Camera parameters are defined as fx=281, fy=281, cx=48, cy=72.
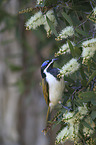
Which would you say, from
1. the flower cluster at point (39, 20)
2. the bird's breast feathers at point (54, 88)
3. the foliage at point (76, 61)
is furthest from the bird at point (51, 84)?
the flower cluster at point (39, 20)

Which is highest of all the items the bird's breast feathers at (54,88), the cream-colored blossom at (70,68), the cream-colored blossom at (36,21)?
the cream-colored blossom at (36,21)

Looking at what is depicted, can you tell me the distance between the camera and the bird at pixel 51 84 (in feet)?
4.10

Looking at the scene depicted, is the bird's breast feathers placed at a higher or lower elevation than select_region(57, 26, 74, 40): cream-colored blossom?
lower

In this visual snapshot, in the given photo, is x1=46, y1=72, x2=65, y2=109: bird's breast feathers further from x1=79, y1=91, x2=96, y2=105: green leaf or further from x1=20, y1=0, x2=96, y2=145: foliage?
x1=79, y1=91, x2=96, y2=105: green leaf

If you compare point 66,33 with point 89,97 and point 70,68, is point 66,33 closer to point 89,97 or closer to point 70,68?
point 70,68

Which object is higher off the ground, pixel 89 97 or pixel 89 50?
pixel 89 50

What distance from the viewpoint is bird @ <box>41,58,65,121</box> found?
1.25 m

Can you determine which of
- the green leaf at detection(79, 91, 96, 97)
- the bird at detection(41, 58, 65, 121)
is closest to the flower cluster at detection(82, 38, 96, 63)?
the green leaf at detection(79, 91, 96, 97)

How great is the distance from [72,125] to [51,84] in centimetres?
46

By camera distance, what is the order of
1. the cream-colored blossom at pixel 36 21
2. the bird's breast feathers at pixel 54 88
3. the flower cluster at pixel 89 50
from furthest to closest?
the bird's breast feathers at pixel 54 88 → the cream-colored blossom at pixel 36 21 → the flower cluster at pixel 89 50

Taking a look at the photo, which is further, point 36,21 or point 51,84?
point 51,84

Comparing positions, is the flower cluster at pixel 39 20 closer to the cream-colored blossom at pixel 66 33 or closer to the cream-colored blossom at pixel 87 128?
the cream-colored blossom at pixel 66 33

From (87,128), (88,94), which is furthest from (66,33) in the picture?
(87,128)

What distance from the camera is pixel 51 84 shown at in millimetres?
1354
